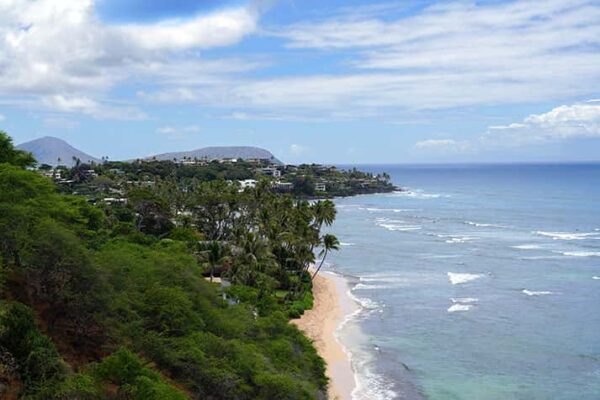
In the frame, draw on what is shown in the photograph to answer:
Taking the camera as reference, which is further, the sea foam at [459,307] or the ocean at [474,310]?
the sea foam at [459,307]

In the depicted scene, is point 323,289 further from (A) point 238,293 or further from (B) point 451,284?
(A) point 238,293

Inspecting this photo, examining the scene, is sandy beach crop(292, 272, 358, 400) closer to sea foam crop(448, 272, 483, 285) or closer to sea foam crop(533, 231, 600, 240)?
sea foam crop(448, 272, 483, 285)

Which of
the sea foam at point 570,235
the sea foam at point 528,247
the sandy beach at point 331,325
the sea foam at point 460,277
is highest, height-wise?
the sea foam at point 570,235

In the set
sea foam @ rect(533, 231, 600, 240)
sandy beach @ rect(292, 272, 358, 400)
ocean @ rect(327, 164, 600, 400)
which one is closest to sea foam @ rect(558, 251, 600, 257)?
ocean @ rect(327, 164, 600, 400)

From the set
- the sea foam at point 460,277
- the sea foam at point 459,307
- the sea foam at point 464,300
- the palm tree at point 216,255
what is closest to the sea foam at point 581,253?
the sea foam at point 460,277

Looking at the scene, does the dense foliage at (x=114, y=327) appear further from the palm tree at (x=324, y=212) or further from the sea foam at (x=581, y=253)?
the sea foam at (x=581, y=253)

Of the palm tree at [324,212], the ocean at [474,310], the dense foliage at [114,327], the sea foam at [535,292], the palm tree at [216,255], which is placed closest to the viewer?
the dense foliage at [114,327]

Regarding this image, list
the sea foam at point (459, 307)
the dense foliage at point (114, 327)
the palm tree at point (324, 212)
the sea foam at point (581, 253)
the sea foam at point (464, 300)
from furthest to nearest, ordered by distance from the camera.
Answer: the sea foam at point (581, 253) < the palm tree at point (324, 212) < the sea foam at point (464, 300) < the sea foam at point (459, 307) < the dense foliage at point (114, 327)

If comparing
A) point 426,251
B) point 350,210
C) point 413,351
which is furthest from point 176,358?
point 350,210
